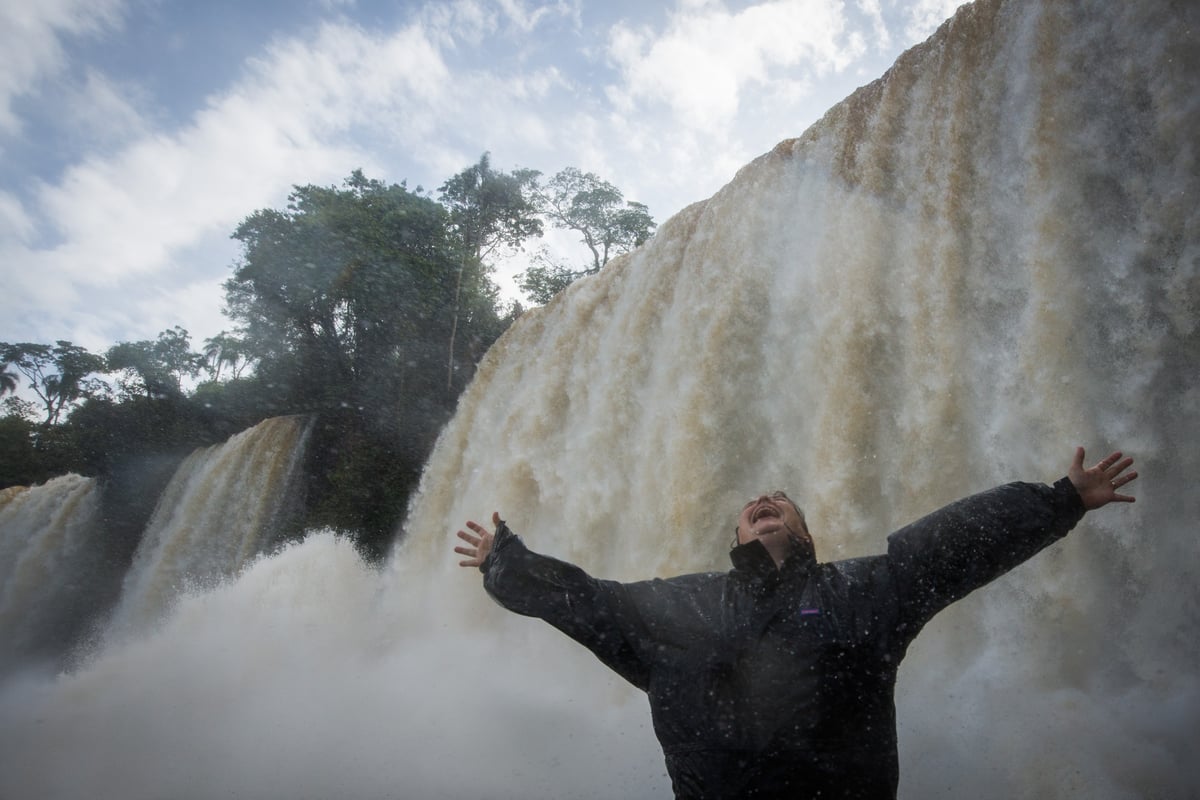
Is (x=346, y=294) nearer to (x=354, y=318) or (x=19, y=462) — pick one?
(x=354, y=318)

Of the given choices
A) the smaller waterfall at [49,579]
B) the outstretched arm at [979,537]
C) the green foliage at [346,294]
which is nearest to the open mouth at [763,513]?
the outstretched arm at [979,537]

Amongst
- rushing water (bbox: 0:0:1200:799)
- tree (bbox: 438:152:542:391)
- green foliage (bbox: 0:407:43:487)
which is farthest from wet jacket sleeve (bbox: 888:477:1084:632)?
green foliage (bbox: 0:407:43:487)

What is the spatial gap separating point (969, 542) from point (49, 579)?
65.6ft

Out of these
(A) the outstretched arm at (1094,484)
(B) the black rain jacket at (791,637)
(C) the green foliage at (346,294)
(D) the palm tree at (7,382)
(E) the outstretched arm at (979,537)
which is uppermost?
(D) the palm tree at (7,382)

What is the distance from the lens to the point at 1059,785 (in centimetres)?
360

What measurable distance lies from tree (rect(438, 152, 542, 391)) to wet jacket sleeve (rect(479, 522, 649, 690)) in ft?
61.4

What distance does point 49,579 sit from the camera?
16.5 metres

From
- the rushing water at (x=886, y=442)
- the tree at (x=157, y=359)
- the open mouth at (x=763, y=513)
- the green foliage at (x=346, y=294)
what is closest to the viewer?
the open mouth at (x=763, y=513)

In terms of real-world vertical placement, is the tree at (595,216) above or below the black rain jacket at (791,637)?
above

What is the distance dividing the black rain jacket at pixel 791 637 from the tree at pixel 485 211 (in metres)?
18.9

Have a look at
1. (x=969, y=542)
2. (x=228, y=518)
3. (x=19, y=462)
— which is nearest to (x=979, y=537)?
(x=969, y=542)

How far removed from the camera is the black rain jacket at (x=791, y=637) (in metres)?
1.81

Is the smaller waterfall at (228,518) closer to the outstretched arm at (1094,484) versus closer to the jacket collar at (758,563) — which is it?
the jacket collar at (758,563)

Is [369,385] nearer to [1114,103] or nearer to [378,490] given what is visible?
[378,490]
